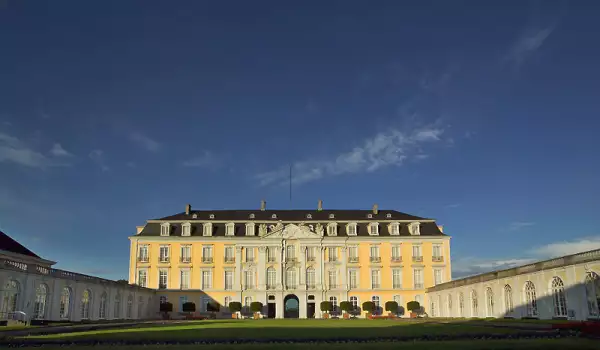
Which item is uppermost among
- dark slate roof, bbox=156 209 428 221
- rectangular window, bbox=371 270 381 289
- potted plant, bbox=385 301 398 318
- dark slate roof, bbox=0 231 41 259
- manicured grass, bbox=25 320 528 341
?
dark slate roof, bbox=156 209 428 221

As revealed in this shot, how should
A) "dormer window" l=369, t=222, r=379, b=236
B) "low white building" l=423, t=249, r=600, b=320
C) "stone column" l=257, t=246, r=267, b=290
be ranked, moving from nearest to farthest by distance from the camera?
1. "low white building" l=423, t=249, r=600, b=320
2. "stone column" l=257, t=246, r=267, b=290
3. "dormer window" l=369, t=222, r=379, b=236

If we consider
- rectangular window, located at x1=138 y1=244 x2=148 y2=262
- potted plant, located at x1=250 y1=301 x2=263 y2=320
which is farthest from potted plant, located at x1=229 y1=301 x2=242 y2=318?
rectangular window, located at x1=138 y1=244 x2=148 y2=262

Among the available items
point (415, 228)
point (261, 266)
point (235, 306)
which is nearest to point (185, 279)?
point (235, 306)

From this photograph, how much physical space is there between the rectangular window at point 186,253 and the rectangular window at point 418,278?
25.5 metres

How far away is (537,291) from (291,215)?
34461mm

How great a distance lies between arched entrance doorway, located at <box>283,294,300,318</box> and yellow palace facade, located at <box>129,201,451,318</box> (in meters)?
0.11

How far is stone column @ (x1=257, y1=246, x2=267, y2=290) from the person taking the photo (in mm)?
60103

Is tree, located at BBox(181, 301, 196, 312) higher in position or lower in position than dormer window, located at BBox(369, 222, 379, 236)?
lower

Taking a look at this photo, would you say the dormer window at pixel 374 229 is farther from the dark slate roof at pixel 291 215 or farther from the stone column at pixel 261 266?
the stone column at pixel 261 266

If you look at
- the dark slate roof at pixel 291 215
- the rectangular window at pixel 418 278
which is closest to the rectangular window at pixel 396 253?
the rectangular window at pixel 418 278

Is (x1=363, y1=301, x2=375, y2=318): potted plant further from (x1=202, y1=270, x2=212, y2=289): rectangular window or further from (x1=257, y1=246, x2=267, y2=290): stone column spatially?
(x1=202, y1=270, x2=212, y2=289): rectangular window

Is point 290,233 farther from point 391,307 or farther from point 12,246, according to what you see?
point 12,246

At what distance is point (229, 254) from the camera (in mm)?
61250

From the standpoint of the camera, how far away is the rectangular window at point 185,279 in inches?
2370
